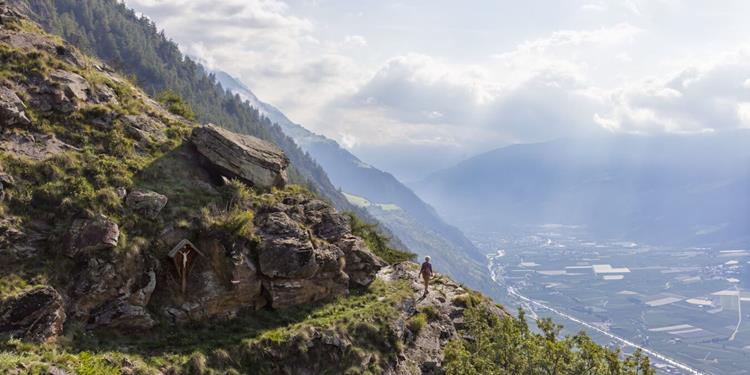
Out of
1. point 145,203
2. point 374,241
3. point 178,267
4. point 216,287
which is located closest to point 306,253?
point 216,287

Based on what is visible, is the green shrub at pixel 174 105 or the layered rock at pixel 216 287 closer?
the layered rock at pixel 216 287

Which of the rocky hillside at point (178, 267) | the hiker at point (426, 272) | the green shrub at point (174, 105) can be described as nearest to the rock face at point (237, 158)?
the rocky hillside at point (178, 267)

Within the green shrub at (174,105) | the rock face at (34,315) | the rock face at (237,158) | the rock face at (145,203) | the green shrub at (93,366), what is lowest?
the green shrub at (93,366)

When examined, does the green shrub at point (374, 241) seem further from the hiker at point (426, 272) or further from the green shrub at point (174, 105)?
the green shrub at point (174, 105)

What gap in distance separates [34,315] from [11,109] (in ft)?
45.9

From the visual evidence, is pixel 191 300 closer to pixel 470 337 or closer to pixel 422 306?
pixel 422 306

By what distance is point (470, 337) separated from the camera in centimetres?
3372

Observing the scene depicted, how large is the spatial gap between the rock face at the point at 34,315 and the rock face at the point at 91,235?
2.75 meters

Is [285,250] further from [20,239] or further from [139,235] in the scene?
[20,239]

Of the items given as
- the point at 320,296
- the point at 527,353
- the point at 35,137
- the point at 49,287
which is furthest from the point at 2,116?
the point at 527,353

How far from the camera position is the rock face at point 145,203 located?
26.5 metres

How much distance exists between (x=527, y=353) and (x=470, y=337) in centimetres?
882

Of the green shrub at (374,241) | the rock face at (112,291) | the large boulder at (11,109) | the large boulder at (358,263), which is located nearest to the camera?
the rock face at (112,291)

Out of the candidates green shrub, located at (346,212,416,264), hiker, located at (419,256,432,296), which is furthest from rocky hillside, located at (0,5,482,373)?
green shrub, located at (346,212,416,264)
